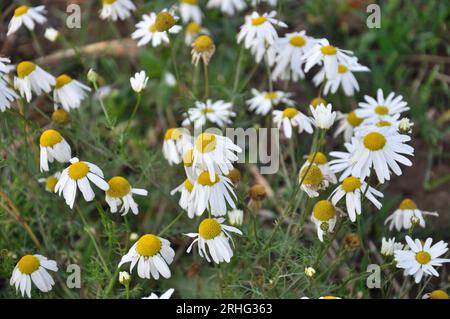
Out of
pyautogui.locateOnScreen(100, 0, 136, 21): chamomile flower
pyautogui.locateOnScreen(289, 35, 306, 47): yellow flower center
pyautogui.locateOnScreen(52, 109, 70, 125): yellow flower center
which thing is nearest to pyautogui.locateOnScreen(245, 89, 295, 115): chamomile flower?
pyautogui.locateOnScreen(289, 35, 306, 47): yellow flower center

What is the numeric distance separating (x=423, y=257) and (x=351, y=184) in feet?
0.98

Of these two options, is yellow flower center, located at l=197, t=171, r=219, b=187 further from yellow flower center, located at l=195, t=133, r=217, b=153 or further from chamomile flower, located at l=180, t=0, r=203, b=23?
chamomile flower, located at l=180, t=0, r=203, b=23

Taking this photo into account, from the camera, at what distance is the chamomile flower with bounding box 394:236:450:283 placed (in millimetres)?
1943

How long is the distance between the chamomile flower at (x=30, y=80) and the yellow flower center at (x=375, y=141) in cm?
109

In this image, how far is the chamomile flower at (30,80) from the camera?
2293 mm

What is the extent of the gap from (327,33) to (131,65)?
3.52ft

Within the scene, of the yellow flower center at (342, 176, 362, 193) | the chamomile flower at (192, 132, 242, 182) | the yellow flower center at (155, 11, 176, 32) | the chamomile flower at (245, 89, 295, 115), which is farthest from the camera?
the chamomile flower at (245, 89, 295, 115)

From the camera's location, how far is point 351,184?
196 centimetres

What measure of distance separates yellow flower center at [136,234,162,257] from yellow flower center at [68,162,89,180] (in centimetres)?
25

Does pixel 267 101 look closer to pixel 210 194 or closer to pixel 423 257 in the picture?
pixel 210 194

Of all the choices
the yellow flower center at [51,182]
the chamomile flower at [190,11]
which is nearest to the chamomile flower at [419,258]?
the yellow flower center at [51,182]

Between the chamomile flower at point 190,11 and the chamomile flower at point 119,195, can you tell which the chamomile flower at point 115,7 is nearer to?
the chamomile flower at point 190,11

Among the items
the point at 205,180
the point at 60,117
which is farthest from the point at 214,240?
the point at 60,117
